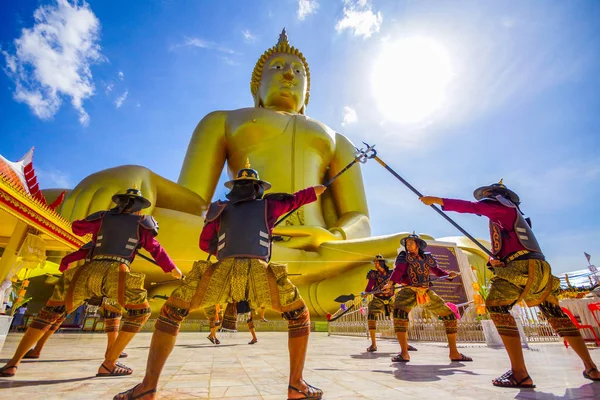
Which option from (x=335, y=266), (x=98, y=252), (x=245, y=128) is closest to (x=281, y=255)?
(x=335, y=266)

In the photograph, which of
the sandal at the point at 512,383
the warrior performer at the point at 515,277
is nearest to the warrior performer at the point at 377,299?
the warrior performer at the point at 515,277

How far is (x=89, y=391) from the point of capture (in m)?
1.97

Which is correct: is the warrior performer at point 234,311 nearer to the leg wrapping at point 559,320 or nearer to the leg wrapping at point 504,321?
the leg wrapping at point 504,321

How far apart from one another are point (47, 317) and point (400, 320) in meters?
3.48

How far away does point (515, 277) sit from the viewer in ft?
8.29

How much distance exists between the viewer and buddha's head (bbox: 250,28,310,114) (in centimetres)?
1358

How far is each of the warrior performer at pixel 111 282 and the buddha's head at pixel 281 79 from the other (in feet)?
37.4

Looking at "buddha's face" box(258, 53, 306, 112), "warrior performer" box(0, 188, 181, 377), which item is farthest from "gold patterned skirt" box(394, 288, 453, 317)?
"buddha's face" box(258, 53, 306, 112)

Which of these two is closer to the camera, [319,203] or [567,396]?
[567,396]

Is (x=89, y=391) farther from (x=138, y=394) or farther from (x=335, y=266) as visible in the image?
(x=335, y=266)

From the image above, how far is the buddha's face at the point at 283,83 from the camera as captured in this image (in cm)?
1356

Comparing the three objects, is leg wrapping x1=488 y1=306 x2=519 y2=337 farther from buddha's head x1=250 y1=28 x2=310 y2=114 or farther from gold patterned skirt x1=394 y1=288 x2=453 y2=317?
buddha's head x1=250 y1=28 x2=310 y2=114

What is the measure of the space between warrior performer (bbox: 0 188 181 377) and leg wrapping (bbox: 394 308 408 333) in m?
2.55

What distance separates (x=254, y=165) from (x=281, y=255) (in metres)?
3.90
